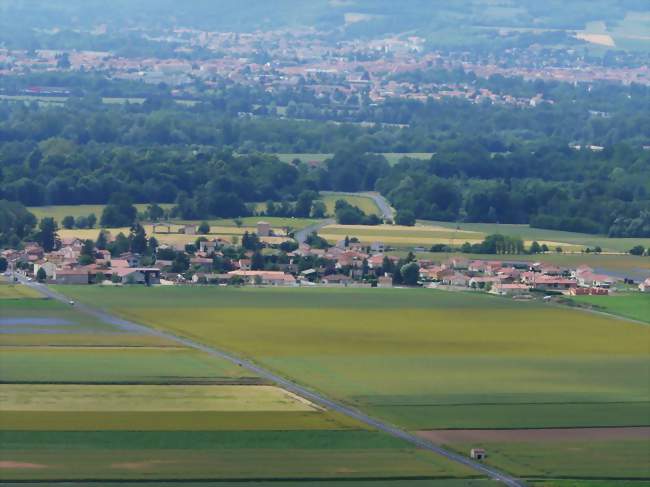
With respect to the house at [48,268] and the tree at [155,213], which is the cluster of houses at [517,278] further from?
the tree at [155,213]

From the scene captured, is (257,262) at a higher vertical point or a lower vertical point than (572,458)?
Result: lower

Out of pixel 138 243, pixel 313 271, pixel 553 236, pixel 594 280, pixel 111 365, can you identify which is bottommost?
pixel 553 236

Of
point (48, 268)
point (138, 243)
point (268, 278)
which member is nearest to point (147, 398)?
point (268, 278)

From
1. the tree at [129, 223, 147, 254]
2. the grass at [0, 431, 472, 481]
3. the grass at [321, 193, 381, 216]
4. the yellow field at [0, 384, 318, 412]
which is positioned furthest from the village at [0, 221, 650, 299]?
the grass at [0, 431, 472, 481]

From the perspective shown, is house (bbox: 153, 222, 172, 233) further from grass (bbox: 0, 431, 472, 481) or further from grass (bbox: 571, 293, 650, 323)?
grass (bbox: 0, 431, 472, 481)

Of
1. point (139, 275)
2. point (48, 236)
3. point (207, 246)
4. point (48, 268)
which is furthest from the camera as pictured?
point (48, 236)

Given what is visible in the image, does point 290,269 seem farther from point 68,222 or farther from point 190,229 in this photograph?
point 68,222

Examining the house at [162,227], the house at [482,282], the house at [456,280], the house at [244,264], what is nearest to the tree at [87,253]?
the house at [244,264]
